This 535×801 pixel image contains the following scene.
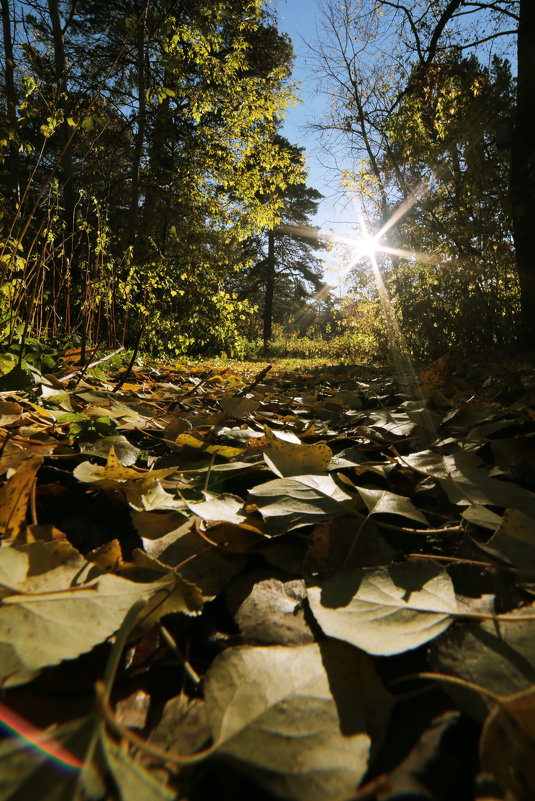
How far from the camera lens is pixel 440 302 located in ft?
17.7

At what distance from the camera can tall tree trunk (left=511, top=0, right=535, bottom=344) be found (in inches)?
152

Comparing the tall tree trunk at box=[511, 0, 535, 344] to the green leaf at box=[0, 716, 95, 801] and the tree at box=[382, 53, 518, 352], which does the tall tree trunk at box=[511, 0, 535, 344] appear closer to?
the tree at box=[382, 53, 518, 352]

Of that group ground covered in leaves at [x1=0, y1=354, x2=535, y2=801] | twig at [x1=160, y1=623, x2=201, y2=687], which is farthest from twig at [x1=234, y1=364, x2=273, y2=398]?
twig at [x1=160, y1=623, x2=201, y2=687]

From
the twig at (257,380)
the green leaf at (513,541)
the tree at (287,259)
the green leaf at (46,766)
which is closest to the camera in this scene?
the green leaf at (46,766)

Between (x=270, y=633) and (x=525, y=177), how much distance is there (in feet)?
16.2

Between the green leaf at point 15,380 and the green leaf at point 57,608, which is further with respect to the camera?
the green leaf at point 15,380

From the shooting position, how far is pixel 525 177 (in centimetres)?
389

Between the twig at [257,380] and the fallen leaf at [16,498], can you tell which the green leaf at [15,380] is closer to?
the twig at [257,380]

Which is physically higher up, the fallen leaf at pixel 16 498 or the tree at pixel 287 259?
the tree at pixel 287 259

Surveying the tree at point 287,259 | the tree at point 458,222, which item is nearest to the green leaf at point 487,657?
the tree at point 458,222

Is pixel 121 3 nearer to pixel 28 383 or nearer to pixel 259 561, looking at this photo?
pixel 28 383

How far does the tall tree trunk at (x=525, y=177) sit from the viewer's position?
386 centimetres

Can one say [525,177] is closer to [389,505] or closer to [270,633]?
[389,505]

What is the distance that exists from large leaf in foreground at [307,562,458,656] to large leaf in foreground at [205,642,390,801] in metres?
0.02
